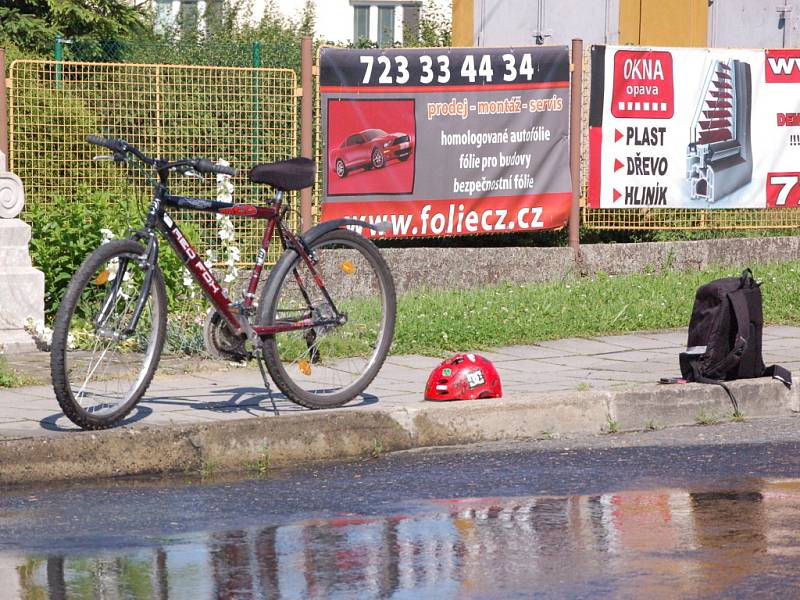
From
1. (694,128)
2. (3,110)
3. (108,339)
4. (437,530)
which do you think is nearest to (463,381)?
(108,339)

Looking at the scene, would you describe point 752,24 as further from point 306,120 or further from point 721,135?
point 306,120

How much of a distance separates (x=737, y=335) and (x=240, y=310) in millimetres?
2663

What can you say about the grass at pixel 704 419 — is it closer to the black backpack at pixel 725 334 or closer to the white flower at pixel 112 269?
the black backpack at pixel 725 334

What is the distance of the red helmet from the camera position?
7.62 meters

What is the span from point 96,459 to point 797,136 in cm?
982

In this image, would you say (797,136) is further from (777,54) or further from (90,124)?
(90,124)

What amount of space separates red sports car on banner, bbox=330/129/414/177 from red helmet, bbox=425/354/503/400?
488 centimetres

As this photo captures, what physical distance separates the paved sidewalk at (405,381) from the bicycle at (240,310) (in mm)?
185

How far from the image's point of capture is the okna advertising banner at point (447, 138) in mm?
12422

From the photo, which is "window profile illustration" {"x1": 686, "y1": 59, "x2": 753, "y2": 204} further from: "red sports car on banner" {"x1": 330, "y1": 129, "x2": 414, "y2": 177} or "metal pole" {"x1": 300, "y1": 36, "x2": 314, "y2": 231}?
"metal pole" {"x1": 300, "y1": 36, "x2": 314, "y2": 231}

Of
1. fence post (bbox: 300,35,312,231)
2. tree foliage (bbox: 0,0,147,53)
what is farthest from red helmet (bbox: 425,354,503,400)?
tree foliage (bbox: 0,0,147,53)

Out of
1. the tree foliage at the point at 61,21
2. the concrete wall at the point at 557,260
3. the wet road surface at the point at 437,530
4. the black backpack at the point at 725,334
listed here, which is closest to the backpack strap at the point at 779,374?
the black backpack at the point at 725,334

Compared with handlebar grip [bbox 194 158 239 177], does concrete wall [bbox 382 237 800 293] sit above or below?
below

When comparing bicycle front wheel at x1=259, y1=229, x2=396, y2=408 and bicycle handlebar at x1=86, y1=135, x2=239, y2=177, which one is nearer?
bicycle handlebar at x1=86, y1=135, x2=239, y2=177
